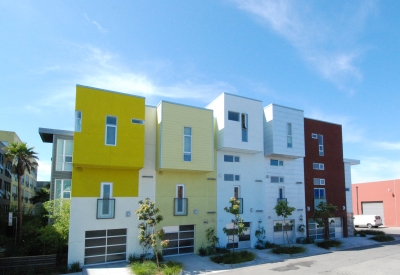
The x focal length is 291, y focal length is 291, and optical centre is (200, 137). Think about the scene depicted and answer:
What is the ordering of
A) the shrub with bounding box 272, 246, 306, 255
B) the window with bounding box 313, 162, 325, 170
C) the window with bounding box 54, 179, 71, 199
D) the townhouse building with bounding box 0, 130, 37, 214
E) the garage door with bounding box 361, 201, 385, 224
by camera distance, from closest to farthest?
the window with bounding box 54, 179, 71, 199, the shrub with bounding box 272, 246, 306, 255, the window with bounding box 313, 162, 325, 170, the townhouse building with bounding box 0, 130, 37, 214, the garage door with bounding box 361, 201, 385, 224

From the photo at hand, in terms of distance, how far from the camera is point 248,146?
20.1 meters

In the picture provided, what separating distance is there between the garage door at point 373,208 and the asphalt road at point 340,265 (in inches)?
923

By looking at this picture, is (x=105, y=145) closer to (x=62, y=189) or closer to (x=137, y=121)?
(x=137, y=121)

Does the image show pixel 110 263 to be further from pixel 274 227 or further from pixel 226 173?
pixel 274 227

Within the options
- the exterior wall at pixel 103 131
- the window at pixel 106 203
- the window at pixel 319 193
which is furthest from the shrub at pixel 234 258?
the window at pixel 319 193

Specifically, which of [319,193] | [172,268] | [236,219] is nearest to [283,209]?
[236,219]

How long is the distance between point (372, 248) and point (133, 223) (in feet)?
54.1

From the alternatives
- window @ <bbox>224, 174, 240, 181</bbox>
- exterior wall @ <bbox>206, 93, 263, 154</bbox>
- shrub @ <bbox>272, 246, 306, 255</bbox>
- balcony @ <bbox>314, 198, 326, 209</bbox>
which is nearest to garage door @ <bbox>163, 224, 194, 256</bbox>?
window @ <bbox>224, 174, 240, 181</bbox>

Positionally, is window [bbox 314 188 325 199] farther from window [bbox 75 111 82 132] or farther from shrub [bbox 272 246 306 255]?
window [bbox 75 111 82 132]

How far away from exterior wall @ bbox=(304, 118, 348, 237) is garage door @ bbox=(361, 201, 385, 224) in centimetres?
1827

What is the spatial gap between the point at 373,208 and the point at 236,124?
31.6 metres

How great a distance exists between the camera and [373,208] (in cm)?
4034

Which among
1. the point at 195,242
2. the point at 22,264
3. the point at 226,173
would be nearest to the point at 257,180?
the point at 226,173

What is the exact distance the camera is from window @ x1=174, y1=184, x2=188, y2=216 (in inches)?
715
